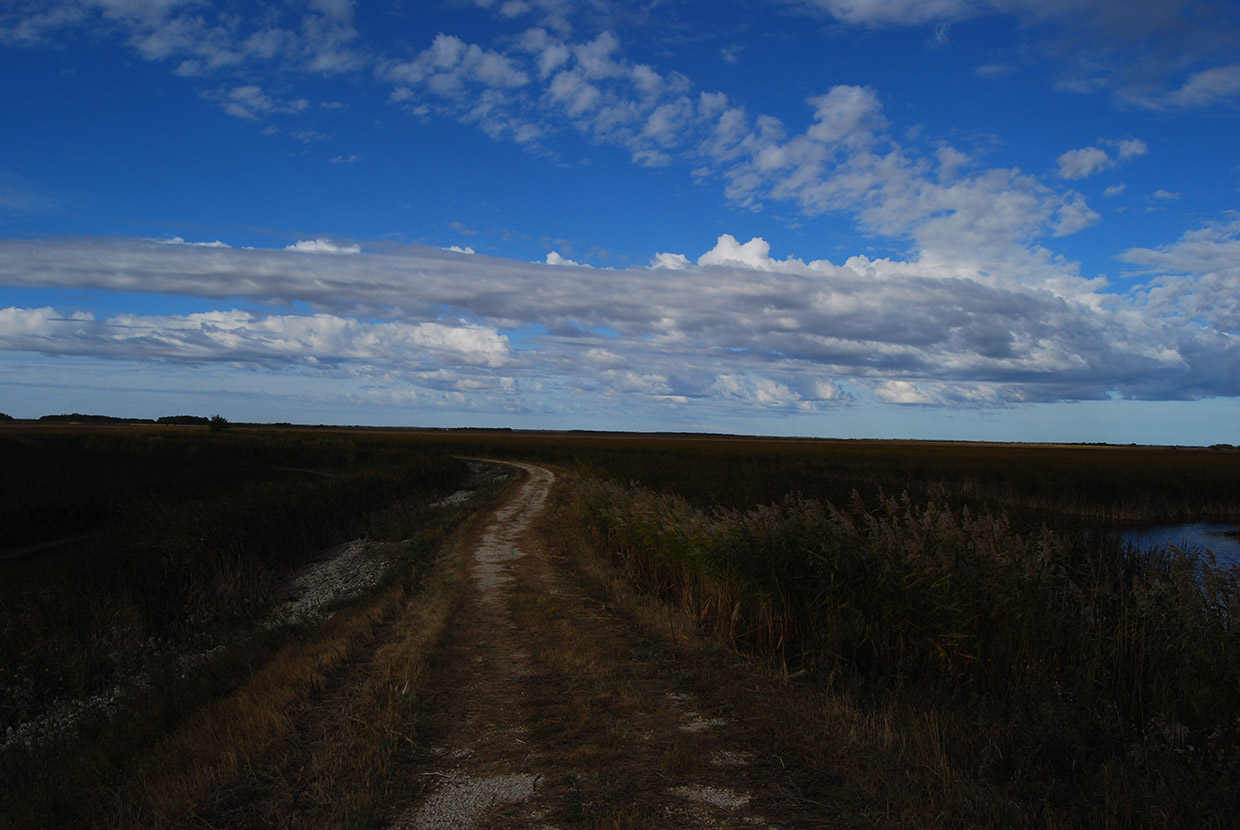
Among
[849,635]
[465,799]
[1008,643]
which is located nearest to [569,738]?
[465,799]

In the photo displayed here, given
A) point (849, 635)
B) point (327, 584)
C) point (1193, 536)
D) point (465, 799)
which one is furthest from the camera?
point (1193, 536)

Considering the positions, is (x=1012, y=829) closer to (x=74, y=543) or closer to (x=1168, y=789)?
(x=1168, y=789)

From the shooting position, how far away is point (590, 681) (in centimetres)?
636

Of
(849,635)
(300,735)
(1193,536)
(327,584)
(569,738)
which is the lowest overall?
(327,584)

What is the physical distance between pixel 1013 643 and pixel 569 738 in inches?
160

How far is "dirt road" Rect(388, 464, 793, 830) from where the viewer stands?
405 centimetres

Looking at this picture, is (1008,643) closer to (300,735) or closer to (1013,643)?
(1013,643)

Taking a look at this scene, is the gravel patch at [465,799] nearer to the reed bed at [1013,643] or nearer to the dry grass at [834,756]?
the dry grass at [834,756]

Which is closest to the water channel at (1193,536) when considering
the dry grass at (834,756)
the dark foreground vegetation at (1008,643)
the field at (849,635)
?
the field at (849,635)

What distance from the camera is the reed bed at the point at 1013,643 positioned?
4.41 m

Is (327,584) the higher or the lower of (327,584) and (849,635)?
the lower

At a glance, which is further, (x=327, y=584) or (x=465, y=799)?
(x=327, y=584)

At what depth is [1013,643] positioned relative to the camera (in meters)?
6.23

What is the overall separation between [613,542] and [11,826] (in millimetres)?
10496
